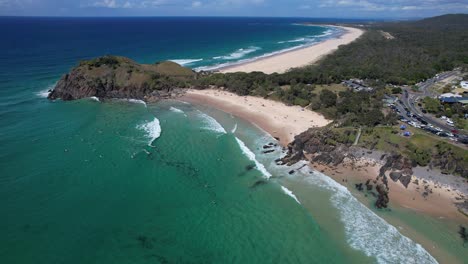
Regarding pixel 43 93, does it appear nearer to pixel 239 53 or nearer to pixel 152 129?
pixel 152 129

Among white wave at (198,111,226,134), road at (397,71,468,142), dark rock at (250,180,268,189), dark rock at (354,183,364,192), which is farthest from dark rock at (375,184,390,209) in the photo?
white wave at (198,111,226,134)

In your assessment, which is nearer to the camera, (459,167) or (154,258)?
(154,258)

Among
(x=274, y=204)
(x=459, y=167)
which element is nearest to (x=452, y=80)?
(x=459, y=167)

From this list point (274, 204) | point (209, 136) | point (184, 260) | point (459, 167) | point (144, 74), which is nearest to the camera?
point (184, 260)

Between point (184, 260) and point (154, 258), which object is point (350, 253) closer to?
point (184, 260)

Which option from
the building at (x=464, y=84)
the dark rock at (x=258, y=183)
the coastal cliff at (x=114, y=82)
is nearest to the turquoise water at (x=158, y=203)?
the dark rock at (x=258, y=183)

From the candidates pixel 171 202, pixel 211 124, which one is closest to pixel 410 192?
pixel 171 202

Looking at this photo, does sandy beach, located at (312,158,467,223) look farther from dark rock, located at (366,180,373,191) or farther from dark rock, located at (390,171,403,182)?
dark rock, located at (366,180,373,191)

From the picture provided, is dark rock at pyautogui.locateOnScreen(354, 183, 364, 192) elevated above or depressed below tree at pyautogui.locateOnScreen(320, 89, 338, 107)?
below
